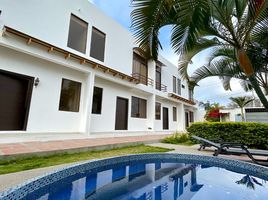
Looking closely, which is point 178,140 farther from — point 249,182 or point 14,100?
point 14,100

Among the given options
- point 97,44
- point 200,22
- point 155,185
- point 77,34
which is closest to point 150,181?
point 155,185

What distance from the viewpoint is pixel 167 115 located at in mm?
18859

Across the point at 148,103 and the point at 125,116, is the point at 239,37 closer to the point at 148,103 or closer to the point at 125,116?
the point at 125,116

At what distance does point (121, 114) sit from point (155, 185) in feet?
28.9

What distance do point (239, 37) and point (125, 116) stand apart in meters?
9.46

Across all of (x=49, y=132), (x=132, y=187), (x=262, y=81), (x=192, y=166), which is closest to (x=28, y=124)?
(x=49, y=132)

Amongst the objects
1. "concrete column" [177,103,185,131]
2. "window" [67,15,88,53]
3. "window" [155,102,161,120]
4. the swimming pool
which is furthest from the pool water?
"concrete column" [177,103,185,131]

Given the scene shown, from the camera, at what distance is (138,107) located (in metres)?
14.7

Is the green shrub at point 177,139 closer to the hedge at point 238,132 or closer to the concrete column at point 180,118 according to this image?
the hedge at point 238,132

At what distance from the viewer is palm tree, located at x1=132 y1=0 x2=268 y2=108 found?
3391 millimetres

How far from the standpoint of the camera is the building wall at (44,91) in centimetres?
743

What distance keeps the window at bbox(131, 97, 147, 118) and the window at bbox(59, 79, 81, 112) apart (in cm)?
512

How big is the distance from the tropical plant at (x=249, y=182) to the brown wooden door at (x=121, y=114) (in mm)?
8653

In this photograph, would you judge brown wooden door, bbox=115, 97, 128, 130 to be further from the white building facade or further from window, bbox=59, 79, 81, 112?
window, bbox=59, 79, 81, 112
